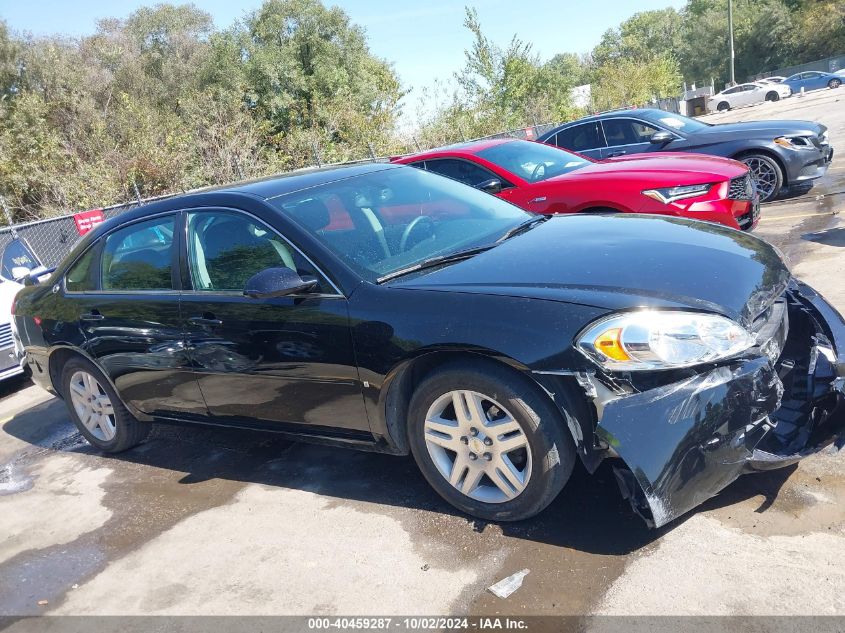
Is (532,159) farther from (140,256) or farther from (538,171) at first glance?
(140,256)

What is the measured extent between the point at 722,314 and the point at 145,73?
120ft

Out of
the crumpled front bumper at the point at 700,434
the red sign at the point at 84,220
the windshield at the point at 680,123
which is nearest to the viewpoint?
the crumpled front bumper at the point at 700,434

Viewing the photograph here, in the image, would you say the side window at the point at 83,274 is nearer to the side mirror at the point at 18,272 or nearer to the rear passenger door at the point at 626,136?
the side mirror at the point at 18,272

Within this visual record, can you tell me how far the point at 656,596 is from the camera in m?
2.59

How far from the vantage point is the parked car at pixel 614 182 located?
6422 millimetres

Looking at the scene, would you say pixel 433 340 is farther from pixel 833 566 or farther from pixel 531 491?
pixel 833 566

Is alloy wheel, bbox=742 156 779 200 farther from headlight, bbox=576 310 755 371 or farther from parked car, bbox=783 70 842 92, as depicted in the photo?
parked car, bbox=783 70 842 92

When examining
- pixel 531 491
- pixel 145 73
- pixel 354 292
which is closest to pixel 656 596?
pixel 531 491

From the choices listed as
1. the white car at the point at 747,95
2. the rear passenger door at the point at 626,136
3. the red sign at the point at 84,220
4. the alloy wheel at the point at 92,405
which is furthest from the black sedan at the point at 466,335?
the white car at the point at 747,95

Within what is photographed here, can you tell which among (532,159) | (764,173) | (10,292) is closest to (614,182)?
(532,159)

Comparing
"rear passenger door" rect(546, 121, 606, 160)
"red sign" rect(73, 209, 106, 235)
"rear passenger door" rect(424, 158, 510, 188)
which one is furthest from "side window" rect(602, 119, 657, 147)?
"red sign" rect(73, 209, 106, 235)

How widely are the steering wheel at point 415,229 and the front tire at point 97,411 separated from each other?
231cm

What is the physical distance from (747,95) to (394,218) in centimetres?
4496

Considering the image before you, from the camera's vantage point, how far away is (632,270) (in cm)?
308
